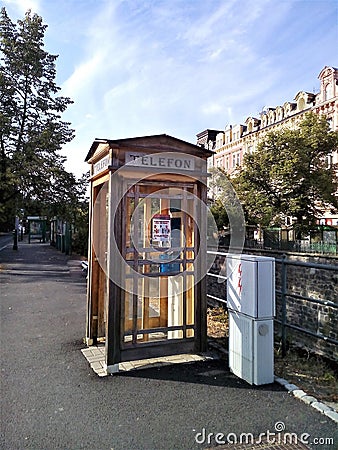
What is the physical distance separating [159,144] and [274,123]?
108 feet

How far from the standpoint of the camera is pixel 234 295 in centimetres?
387

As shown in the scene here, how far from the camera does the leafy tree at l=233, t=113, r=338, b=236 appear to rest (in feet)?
67.9

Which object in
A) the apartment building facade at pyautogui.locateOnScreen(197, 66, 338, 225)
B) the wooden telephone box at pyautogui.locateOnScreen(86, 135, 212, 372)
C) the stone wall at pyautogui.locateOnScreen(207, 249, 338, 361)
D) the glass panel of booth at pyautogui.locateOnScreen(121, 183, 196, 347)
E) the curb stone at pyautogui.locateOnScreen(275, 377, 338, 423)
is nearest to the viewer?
the curb stone at pyautogui.locateOnScreen(275, 377, 338, 423)

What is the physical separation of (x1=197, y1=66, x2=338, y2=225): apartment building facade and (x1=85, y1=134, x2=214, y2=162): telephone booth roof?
48.0ft

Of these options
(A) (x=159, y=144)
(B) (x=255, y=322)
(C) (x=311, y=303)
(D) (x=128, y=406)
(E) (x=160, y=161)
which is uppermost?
(A) (x=159, y=144)

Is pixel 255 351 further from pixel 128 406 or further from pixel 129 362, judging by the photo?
pixel 129 362

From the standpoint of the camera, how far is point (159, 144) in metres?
4.11

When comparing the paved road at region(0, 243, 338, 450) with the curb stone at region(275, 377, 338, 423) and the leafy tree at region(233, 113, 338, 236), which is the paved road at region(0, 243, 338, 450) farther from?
the leafy tree at region(233, 113, 338, 236)

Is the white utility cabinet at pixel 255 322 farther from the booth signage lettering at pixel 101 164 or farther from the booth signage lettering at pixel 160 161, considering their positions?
the booth signage lettering at pixel 101 164

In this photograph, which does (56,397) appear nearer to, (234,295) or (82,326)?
(234,295)

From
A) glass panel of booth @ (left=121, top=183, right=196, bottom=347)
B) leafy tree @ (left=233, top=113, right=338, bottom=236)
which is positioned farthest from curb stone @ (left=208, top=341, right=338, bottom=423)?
leafy tree @ (left=233, top=113, right=338, bottom=236)

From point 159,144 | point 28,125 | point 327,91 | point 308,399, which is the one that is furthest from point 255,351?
point 327,91

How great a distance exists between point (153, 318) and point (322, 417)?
243cm

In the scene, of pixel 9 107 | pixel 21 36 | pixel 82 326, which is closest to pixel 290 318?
pixel 82 326
